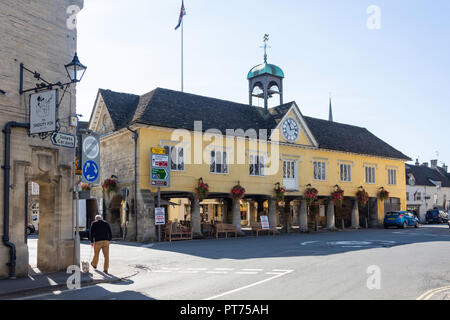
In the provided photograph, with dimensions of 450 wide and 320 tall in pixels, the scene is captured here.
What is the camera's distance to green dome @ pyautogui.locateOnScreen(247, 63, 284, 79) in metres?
39.0

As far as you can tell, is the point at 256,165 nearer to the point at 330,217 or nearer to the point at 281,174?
the point at 281,174

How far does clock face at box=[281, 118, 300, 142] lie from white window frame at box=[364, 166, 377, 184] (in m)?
9.93

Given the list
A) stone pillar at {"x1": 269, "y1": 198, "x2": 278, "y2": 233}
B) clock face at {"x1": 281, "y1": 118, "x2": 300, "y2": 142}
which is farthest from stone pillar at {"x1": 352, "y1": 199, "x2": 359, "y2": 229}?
stone pillar at {"x1": 269, "y1": 198, "x2": 278, "y2": 233}

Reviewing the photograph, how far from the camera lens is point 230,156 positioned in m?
30.9

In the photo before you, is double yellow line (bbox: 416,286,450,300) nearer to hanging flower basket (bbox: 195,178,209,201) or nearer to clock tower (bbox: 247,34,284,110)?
hanging flower basket (bbox: 195,178,209,201)

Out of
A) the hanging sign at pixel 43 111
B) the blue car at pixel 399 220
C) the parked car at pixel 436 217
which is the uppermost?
the hanging sign at pixel 43 111

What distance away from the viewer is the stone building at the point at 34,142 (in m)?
12.9

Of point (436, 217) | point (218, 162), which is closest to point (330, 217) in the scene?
point (218, 162)

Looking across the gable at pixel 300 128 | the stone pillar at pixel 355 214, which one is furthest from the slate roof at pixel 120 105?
the stone pillar at pixel 355 214

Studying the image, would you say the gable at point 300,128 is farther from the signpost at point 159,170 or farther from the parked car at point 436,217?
the parked car at point 436,217

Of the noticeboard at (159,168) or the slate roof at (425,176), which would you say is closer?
the noticeboard at (159,168)

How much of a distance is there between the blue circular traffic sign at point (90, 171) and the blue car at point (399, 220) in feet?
103

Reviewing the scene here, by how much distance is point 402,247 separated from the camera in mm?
20391
